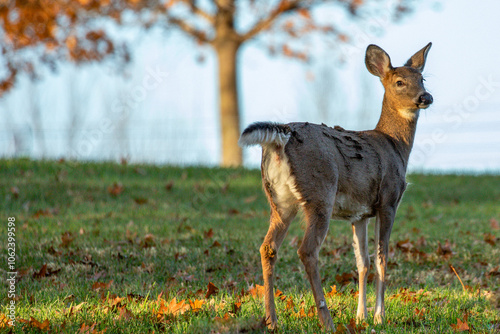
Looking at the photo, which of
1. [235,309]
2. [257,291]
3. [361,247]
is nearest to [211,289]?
[257,291]

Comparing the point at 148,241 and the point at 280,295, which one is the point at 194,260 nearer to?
the point at 148,241

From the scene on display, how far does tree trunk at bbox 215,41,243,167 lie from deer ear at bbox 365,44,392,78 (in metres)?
A: 11.4

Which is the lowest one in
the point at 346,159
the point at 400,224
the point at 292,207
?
the point at 400,224

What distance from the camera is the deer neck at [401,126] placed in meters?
5.52

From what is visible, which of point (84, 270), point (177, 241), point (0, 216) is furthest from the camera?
point (0, 216)

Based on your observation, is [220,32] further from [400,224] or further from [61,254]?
[61,254]

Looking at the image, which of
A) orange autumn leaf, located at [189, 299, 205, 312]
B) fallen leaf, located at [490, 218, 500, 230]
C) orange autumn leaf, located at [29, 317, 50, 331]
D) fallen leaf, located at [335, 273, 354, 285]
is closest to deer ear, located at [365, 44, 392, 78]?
fallen leaf, located at [335, 273, 354, 285]

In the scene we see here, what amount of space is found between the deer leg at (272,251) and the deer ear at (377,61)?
183cm

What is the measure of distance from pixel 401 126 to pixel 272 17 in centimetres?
1105

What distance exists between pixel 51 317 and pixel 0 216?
13.9 ft

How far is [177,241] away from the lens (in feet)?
24.3

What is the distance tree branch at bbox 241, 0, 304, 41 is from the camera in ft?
51.2

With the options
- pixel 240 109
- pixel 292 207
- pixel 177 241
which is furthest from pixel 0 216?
pixel 240 109

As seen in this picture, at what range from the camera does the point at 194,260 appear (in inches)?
267
